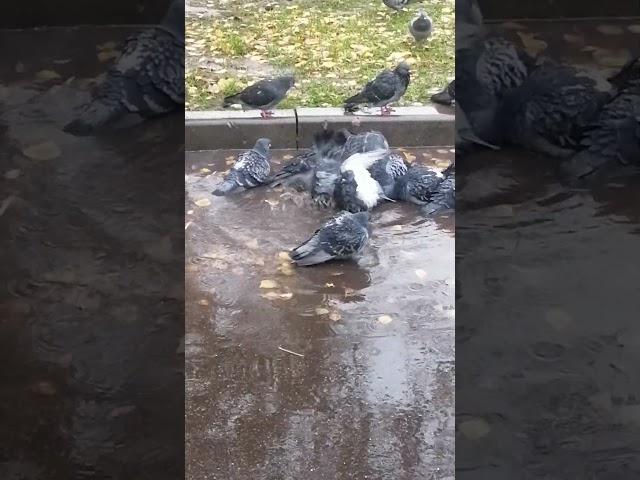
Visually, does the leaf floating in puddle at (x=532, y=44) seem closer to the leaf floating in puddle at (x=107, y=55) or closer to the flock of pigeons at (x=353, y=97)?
the leaf floating in puddle at (x=107, y=55)

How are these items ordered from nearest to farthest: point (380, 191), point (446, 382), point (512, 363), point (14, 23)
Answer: point (14, 23), point (512, 363), point (446, 382), point (380, 191)

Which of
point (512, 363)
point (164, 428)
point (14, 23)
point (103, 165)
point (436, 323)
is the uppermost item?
point (14, 23)

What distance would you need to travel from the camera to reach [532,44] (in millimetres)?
1452

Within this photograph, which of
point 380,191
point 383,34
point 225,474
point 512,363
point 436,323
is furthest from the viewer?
point 383,34

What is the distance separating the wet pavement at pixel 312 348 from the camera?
9.41 ft

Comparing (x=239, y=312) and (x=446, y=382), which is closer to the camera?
(x=446, y=382)

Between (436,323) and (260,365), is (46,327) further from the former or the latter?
(436,323)

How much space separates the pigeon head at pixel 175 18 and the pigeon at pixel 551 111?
57cm

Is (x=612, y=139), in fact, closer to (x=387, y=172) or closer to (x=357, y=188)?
(x=357, y=188)

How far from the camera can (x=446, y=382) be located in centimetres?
324

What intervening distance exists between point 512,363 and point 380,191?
324 cm

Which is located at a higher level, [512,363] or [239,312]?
[512,363]

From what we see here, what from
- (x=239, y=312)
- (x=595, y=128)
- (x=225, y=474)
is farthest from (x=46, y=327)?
(x=239, y=312)

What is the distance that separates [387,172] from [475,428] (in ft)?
10.8
